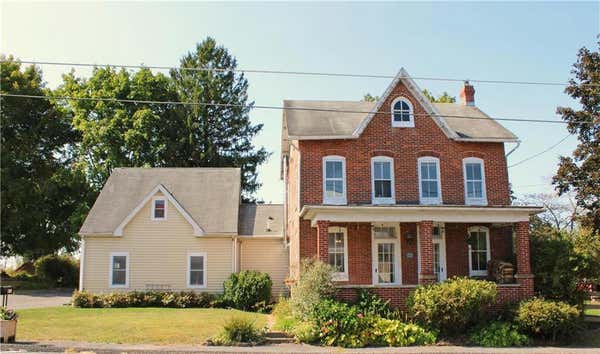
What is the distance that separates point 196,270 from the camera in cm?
2727

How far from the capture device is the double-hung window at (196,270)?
27.1 m

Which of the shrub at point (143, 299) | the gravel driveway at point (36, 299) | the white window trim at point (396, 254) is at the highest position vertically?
the white window trim at point (396, 254)

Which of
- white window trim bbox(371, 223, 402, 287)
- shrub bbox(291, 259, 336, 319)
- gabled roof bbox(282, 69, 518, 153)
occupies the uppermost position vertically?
gabled roof bbox(282, 69, 518, 153)

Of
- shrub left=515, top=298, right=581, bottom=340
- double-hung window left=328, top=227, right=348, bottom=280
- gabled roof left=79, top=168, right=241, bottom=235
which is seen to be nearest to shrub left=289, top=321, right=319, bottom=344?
double-hung window left=328, top=227, right=348, bottom=280

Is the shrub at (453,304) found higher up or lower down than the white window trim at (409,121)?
lower down

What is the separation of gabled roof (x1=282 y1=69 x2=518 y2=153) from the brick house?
0.04 meters

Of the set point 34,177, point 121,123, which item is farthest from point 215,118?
point 34,177

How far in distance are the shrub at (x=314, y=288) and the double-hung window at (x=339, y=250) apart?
3.04m

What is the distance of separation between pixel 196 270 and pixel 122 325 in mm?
9114

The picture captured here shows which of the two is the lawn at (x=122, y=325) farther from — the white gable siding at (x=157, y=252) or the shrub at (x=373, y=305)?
the shrub at (x=373, y=305)

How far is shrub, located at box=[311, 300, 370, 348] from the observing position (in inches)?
642

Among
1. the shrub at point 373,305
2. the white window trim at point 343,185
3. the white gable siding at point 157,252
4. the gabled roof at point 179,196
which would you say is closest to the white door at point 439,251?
the white window trim at point 343,185

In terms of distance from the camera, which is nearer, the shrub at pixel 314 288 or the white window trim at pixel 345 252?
the shrub at pixel 314 288

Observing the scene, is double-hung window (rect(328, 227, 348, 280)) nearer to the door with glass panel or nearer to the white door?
the door with glass panel
